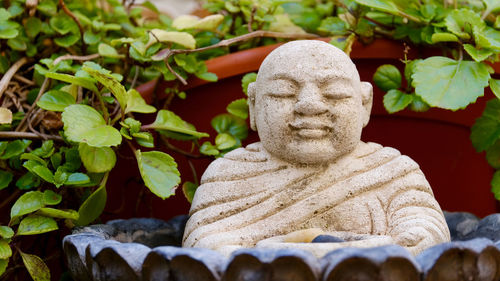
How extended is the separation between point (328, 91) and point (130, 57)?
0.71 meters

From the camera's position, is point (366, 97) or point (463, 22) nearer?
point (366, 97)

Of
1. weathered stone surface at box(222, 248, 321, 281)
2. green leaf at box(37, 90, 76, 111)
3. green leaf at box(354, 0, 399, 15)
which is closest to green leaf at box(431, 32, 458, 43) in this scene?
green leaf at box(354, 0, 399, 15)

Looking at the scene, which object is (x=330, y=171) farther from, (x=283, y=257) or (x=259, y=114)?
(x=283, y=257)

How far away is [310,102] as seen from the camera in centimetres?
147

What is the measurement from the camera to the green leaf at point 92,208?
167 cm

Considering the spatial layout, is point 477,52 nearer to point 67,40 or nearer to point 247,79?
point 247,79

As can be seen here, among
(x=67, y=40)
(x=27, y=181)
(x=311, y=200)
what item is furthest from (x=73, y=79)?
(x=311, y=200)

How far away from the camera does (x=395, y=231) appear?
1.39 meters

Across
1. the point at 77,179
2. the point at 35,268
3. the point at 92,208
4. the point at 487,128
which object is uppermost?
the point at 487,128

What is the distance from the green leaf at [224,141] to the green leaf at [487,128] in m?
0.69

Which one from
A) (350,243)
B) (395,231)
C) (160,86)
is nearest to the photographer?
(350,243)

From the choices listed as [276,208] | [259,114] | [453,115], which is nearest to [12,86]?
[259,114]

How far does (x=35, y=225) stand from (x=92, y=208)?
159mm

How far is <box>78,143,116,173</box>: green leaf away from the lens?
1.62 metres
